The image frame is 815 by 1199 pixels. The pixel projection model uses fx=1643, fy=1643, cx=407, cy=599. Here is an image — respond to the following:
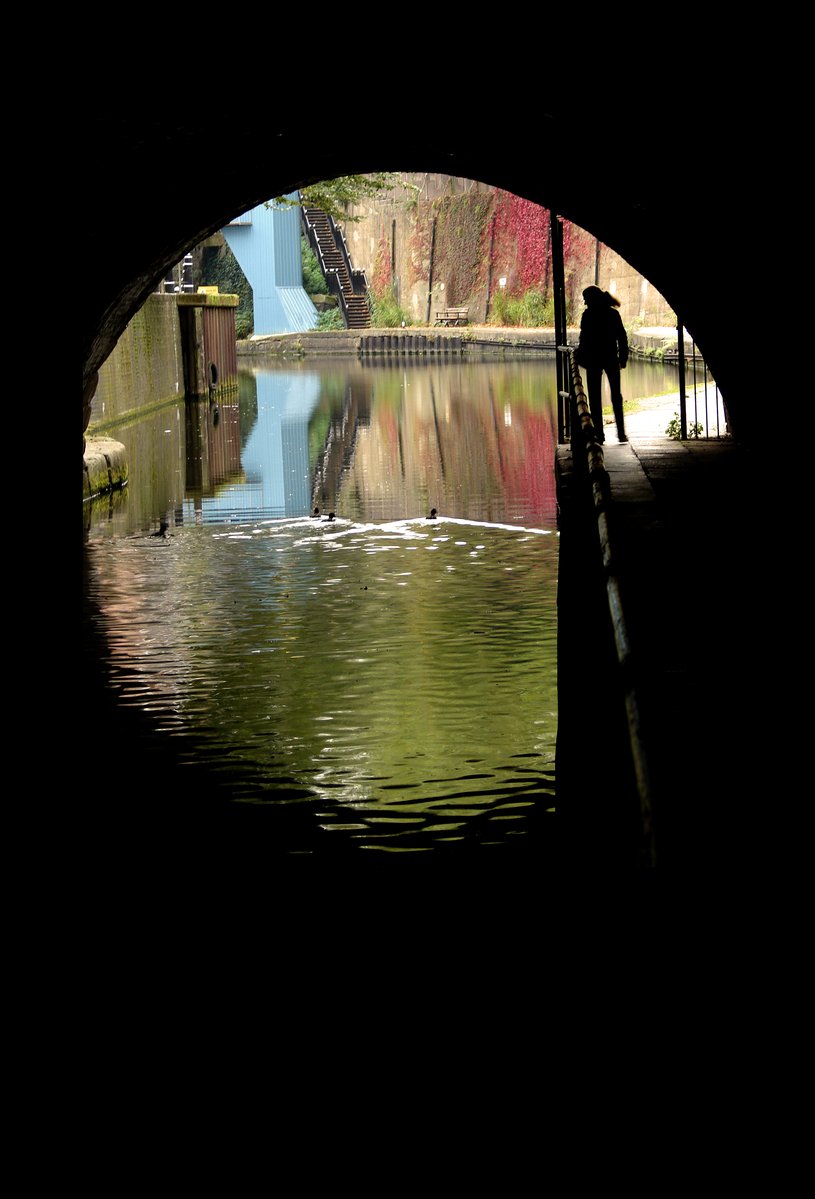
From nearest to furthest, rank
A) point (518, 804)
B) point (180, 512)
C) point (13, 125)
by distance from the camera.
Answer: point (518, 804)
point (13, 125)
point (180, 512)

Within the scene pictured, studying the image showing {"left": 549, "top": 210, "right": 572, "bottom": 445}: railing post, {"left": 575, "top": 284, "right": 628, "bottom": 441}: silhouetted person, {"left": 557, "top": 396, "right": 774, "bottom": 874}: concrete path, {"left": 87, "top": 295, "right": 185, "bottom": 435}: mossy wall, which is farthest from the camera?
{"left": 87, "top": 295, "right": 185, "bottom": 435}: mossy wall

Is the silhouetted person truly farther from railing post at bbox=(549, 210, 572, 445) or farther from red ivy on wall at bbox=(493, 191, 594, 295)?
red ivy on wall at bbox=(493, 191, 594, 295)

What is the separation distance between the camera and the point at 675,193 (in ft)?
33.3

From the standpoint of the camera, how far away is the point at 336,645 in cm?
987

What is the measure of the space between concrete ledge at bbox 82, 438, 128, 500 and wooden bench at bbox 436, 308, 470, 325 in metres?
40.3

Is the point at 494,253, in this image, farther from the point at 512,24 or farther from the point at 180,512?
the point at 512,24

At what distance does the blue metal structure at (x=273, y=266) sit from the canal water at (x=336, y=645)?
36.3m

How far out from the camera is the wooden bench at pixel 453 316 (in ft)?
191

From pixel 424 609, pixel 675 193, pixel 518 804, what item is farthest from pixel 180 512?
pixel 518 804

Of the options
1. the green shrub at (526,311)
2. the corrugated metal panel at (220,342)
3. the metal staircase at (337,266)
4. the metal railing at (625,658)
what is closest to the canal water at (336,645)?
the metal railing at (625,658)

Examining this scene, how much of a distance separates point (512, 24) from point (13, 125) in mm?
2715

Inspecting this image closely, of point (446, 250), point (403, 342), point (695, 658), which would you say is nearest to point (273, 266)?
point (403, 342)

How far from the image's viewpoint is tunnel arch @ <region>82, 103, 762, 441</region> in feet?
31.7

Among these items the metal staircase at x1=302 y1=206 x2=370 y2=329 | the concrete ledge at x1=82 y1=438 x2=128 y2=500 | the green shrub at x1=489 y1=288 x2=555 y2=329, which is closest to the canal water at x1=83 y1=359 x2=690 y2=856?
the concrete ledge at x1=82 y1=438 x2=128 y2=500
